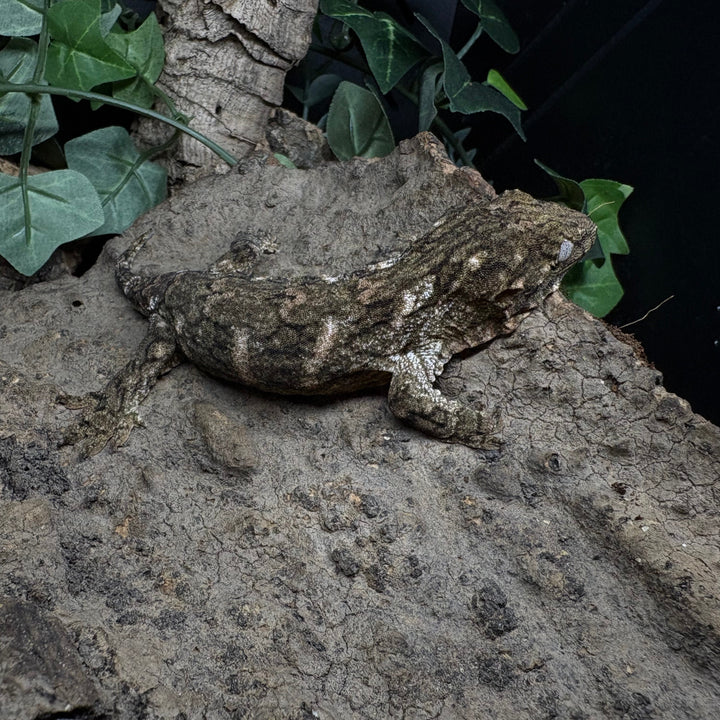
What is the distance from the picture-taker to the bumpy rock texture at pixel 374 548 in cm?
288

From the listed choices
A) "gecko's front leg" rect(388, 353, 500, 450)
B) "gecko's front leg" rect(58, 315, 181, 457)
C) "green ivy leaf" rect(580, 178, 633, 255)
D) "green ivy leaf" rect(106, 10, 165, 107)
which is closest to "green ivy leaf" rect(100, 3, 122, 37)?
"green ivy leaf" rect(106, 10, 165, 107)

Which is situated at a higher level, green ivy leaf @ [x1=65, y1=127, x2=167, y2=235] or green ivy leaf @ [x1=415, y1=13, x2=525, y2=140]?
green ivy leaf @ [x1=415, y1=13, x2=525, y2=140]

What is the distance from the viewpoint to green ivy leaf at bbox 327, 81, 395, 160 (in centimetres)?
474

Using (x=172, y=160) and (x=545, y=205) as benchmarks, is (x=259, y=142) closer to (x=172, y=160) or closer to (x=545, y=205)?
(x=172, y=160)

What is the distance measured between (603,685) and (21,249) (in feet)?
11.9

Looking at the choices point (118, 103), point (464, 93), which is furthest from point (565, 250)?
point (118, 103)

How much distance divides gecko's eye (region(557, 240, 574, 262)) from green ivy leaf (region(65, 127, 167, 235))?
2646mm

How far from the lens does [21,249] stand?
13.4ft

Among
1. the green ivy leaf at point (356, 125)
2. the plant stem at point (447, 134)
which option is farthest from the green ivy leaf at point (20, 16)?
the plant stem at point (447, 134)

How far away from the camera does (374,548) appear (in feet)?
10.8

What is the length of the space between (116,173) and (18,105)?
2.22ft

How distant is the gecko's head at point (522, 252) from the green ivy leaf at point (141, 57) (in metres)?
2.46

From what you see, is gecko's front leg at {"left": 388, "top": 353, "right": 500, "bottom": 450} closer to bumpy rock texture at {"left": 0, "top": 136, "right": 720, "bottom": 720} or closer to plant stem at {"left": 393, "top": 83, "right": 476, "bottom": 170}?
bumpy rock texture at {"left": 0, "top": 136, "right": 720, "bottom": 720}

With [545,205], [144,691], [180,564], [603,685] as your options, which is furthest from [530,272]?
[144,691]
